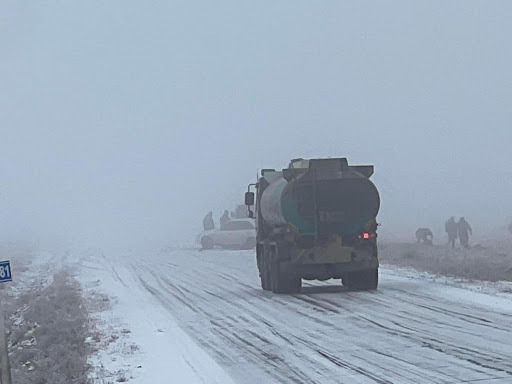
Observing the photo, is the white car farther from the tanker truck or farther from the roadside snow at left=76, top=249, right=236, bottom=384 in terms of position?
the tanker truck

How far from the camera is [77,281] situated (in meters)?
30.1

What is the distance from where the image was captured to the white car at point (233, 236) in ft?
168

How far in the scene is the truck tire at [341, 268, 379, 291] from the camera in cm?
2273

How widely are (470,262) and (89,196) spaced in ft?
407

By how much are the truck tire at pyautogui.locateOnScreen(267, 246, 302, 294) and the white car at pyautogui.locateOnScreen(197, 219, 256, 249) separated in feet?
90.2

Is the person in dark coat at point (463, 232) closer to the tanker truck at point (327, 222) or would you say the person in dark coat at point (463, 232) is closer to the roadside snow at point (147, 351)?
the tanker truck at point (327, 222)

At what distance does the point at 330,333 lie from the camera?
51.6 feet

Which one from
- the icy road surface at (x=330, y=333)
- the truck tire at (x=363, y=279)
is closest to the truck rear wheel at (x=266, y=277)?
the icy road surface at (x=330, y=333)

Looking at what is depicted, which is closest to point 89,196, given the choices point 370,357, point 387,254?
point 387,254

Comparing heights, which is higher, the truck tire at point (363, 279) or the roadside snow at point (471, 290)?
the truck tire at point (363, 279)

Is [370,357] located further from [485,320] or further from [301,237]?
[301,237]

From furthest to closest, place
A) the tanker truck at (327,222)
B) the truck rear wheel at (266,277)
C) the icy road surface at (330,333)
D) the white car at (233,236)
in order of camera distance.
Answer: the white car at (233,236) < the truck rear wheel at (266,277) < the tanker truck at (327,222) < the icy road surface at (330,333)

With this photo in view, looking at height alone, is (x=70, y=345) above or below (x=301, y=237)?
below

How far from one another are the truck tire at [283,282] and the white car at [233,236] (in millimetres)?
27495
